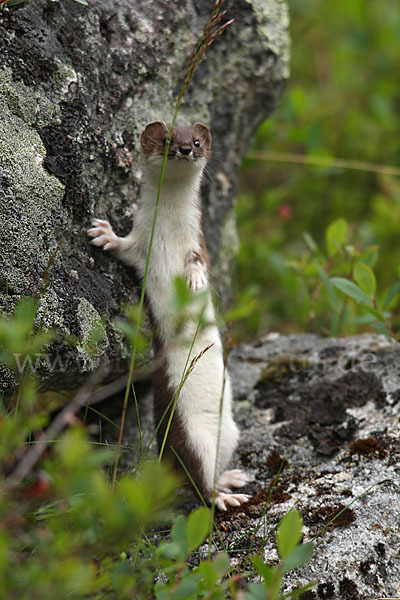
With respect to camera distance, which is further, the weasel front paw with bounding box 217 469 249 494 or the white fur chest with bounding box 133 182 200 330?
the white fur chest with bounding box 133 182 200 330

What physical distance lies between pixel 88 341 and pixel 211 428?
899 millimetres

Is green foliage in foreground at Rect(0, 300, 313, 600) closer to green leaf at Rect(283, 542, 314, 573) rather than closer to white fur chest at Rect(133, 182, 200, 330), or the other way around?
green leaf at Rect(283, 542, 314, 573)

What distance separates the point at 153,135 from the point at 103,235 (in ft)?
1.98

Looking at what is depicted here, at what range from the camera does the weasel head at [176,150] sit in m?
3.39

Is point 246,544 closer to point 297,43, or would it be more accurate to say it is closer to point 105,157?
point 105,157

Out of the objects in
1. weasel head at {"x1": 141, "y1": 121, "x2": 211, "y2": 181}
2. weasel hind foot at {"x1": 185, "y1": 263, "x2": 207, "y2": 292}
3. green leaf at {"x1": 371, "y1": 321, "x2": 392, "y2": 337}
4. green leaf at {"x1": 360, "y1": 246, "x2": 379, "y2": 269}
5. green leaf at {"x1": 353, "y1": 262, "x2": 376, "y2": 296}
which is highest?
weasel head at {"x1": 141, "y1": 121, "x2": 211, "y2": 181}

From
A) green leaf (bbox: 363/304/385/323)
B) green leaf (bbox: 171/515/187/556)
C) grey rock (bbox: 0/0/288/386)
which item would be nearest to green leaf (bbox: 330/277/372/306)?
green leaf (bbox: 363/304/385/323)

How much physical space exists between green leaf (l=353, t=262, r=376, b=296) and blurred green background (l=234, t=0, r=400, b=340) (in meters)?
0.26

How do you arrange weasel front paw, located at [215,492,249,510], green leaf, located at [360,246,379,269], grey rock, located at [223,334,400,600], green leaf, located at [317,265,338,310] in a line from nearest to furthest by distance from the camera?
grey rock, located at [223,334,400,600] < weasel front paw, located at [215,492,249,510] < green leaf, located at [317,265,338,310] < green leaf, located at [360,246,379,269]

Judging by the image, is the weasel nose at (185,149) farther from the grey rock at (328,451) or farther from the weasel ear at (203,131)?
the grey rock at (328,451)

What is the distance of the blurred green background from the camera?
5406mm

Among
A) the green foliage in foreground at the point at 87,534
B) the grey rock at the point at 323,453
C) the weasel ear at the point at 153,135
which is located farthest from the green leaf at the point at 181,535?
the weasel ear at the point at 153,135

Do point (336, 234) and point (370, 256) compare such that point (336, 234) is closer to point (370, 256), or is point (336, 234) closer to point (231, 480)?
point (370, 256)

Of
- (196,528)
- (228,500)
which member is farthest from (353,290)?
(196,528)
